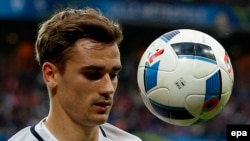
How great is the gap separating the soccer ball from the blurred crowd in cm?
1265

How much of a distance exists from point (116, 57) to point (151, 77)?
0.45 m

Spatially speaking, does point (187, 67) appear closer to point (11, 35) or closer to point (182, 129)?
point (182, 129)

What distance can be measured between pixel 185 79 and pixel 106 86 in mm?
549

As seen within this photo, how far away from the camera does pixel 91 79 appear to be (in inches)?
110

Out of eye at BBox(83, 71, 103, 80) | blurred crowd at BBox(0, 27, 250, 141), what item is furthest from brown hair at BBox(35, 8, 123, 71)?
blurred crowd at BBox(0, 27, 250, 141)

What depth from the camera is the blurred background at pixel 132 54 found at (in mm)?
17250

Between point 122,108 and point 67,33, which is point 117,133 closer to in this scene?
point 67,33

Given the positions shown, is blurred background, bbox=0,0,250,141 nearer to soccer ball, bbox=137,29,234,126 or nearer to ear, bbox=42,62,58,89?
soccer ball, bbox=137,29,234,126

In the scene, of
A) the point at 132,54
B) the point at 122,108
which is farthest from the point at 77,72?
the point at 132,54

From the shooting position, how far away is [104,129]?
3.12 m

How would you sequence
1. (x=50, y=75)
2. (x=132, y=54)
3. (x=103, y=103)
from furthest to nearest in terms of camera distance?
1. (x=132, y=54)
2. (x=50, y=75)
3. (x=103, y=103)

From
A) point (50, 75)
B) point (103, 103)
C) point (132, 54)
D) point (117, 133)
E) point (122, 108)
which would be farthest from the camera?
point (132, 54)

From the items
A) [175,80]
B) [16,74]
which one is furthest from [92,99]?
[16,74]

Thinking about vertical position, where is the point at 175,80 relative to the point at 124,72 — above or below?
above
